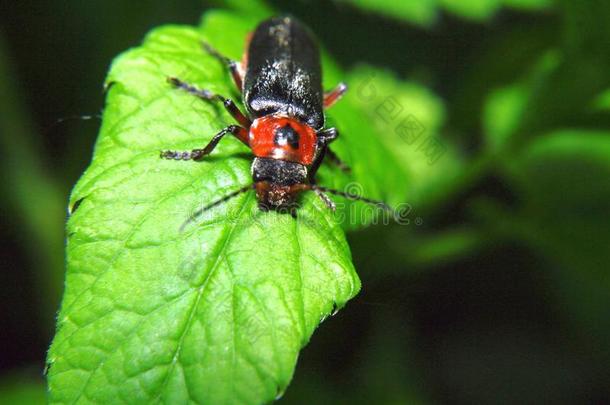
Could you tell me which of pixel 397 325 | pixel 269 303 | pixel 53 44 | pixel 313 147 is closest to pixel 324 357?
pixel 397 325

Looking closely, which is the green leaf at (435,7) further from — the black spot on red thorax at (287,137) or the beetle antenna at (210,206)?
the beetle antenna at (210,206)

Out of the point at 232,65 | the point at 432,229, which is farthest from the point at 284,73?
the point at 432,229

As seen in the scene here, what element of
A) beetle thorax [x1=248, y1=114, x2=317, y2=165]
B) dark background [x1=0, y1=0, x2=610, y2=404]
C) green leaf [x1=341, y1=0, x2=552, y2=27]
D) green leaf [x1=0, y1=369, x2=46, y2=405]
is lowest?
green leaf [x1=0, y1=369, x2=46, y2=405]

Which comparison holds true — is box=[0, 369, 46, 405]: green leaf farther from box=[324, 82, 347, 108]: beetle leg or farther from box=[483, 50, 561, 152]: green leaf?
box=[483, 50, 561, 152]: green leaf

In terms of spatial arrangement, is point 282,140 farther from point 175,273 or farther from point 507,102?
point 507,102

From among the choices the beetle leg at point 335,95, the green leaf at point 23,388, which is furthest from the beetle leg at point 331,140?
the green leaf at point 23,388

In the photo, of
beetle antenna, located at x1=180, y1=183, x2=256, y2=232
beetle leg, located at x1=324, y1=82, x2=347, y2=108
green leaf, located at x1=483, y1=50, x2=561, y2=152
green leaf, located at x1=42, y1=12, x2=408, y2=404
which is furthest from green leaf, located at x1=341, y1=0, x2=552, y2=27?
beetle antenna, located at x1=180, y1=183, x2=256, y2=232
